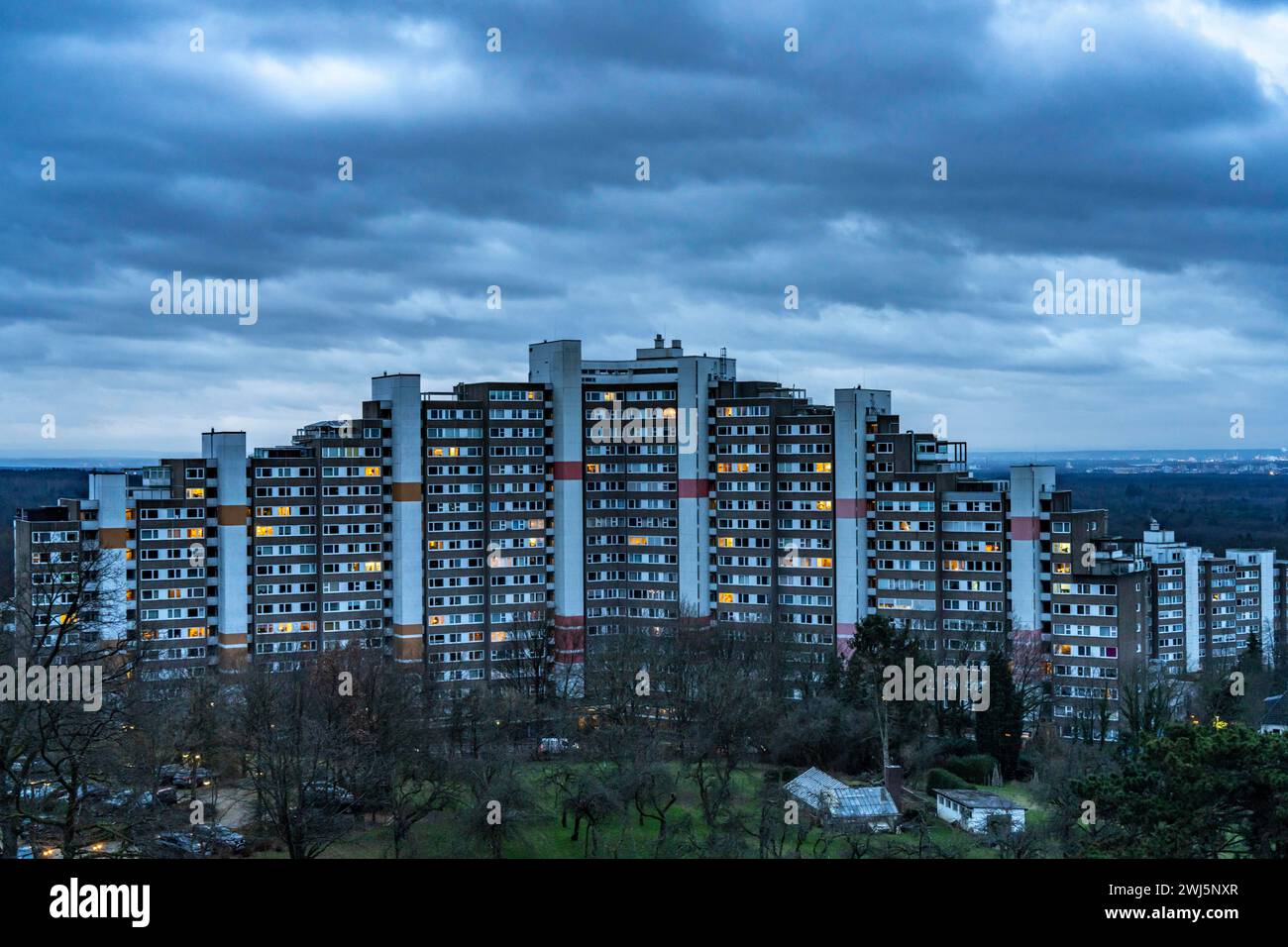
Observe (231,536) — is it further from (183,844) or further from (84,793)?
(84,793)

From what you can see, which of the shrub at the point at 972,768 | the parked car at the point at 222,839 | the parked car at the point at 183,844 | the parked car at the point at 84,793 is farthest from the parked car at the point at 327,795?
the shrub at the point at 972,768

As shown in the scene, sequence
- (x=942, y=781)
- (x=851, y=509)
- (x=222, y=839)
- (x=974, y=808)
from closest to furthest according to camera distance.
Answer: (x=222, y=839), (x=974, y=808), (x=942, y=781), (x=851, y=509)

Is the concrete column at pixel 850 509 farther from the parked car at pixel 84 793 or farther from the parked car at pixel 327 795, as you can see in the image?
the parked car at pixel 84 793

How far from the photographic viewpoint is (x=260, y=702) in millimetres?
29453

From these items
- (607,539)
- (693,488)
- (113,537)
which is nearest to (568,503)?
(607,539)

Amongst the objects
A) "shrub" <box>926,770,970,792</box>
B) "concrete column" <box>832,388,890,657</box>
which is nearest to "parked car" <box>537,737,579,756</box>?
"shrub" <box>926,770,970,792</box>

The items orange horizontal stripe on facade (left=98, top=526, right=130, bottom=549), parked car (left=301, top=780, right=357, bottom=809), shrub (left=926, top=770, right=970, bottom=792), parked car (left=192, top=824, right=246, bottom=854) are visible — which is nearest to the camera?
parked car (left=192, top=824, right=246, bottom=854)

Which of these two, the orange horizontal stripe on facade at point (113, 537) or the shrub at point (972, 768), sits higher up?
the orange horizontal stripe on facade at point (113, 537)

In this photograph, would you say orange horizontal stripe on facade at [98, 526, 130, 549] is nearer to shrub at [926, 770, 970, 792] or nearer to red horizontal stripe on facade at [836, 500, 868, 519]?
red horizontal stripe on facade at [836, 500, 868, 519]

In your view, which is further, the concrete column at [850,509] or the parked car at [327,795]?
the concrete column at [850,509]

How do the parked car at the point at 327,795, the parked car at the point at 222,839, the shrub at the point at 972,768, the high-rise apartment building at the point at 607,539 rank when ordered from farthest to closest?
the high-rise apartment building at the point at 607,539 < the shrub at the point at 972,768 < the parked car at the point at 327,795 < the parked car at the point at 222,839

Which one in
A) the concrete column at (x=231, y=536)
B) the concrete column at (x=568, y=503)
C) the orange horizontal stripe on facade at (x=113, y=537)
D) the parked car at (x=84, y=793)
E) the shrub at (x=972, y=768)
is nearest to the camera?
the parked car at (x=84, y=793)
